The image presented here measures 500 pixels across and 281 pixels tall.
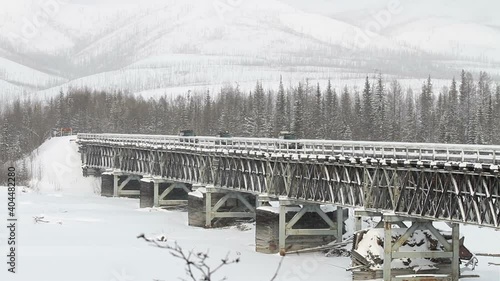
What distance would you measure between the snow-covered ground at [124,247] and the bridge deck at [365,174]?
384 centimetres

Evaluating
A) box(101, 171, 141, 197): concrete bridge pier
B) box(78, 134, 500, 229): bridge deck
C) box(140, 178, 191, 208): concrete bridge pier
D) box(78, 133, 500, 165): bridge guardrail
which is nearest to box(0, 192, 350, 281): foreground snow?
box(140, 178, 191, 208): concrete bridge pier

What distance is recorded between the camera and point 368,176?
132 ft

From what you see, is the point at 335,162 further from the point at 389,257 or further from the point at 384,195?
the point at 389,257

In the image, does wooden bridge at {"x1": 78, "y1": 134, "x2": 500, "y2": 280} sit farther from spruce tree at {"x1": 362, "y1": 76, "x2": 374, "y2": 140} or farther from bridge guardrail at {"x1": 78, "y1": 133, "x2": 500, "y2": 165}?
spruce tree at {"x1": 362, "y1": 76, "x2": 374, "y2": 140}

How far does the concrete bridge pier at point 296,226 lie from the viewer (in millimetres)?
46406

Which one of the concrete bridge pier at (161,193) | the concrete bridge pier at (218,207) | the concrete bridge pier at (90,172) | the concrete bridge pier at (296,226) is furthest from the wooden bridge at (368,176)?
the concrete bridge pier at (90,172)

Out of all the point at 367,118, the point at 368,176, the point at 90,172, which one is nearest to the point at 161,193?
the point at 90,172

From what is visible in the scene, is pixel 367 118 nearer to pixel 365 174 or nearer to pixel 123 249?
pixel 123 249

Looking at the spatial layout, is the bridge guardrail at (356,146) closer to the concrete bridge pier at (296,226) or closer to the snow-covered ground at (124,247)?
the concrete bridge pier at (296,226)

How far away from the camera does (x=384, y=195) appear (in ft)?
128

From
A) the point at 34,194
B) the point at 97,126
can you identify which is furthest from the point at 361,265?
the point at 97,126

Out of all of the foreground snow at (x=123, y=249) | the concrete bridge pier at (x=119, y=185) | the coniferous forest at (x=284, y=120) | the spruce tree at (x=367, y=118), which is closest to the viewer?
the foreground snow at (x=123, y=249)

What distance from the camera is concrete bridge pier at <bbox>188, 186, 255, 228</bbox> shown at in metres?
56.8

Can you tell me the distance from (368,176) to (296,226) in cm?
818
